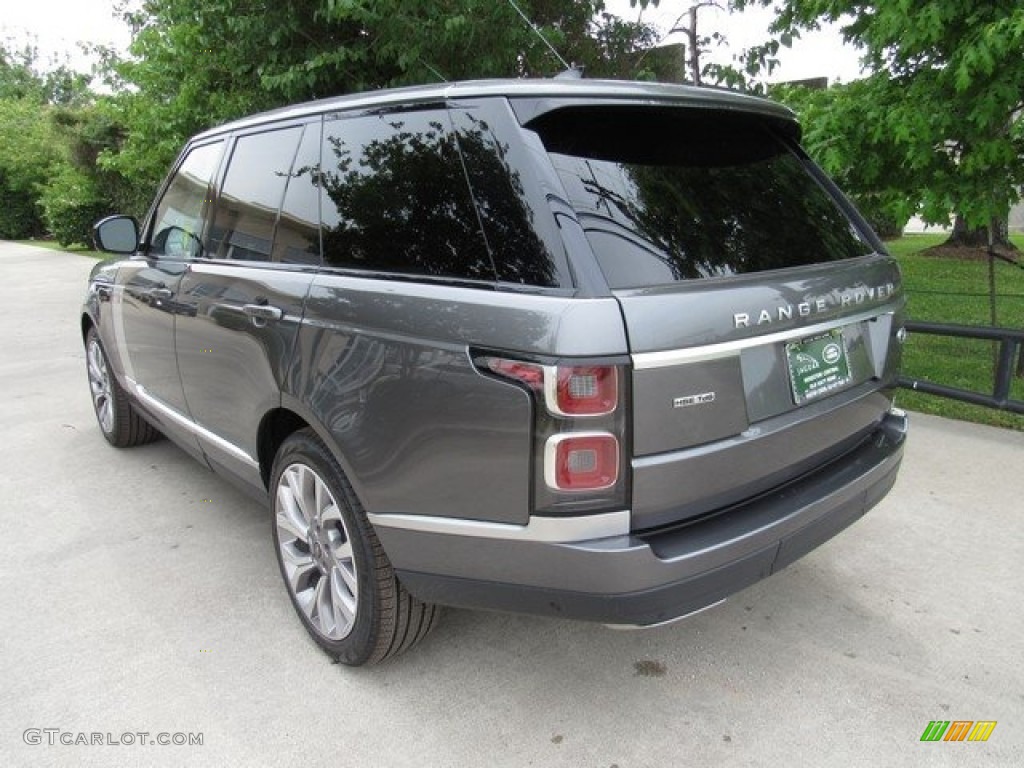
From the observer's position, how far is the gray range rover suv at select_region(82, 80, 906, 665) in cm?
192

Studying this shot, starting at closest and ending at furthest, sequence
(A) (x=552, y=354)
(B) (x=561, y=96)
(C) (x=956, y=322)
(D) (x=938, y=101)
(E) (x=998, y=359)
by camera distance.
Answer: (A) (x=552, y=354)
(B) (x=561, y=96)
(D) (x=938, y=101)
(E) (x=998, y=359)
(C) (x=956, y=322)

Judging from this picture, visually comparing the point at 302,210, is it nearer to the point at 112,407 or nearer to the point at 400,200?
the point at 400,200

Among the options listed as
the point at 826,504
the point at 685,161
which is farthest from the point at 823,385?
the point at 685,161

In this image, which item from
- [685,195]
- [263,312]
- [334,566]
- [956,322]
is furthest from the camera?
[956,322]


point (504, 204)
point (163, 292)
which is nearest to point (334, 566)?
point (504, 204)

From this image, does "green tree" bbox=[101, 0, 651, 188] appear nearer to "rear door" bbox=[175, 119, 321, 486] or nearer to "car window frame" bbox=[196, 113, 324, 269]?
"car window frame" bbox=[196, 113, 324, 269]

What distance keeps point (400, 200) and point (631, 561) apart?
1284mm

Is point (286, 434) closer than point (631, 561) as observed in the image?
No

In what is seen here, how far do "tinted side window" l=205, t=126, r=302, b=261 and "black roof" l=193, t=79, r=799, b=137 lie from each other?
1.15 feet

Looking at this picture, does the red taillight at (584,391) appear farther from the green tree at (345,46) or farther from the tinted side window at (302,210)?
the green tree at (345,46)

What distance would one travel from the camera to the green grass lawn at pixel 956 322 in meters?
5.70

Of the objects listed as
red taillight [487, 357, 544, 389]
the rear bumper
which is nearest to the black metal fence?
the rear bumper

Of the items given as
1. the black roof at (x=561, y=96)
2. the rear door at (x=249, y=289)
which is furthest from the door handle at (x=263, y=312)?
the black roof at (x=561, y=96)

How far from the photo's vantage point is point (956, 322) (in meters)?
8.07
